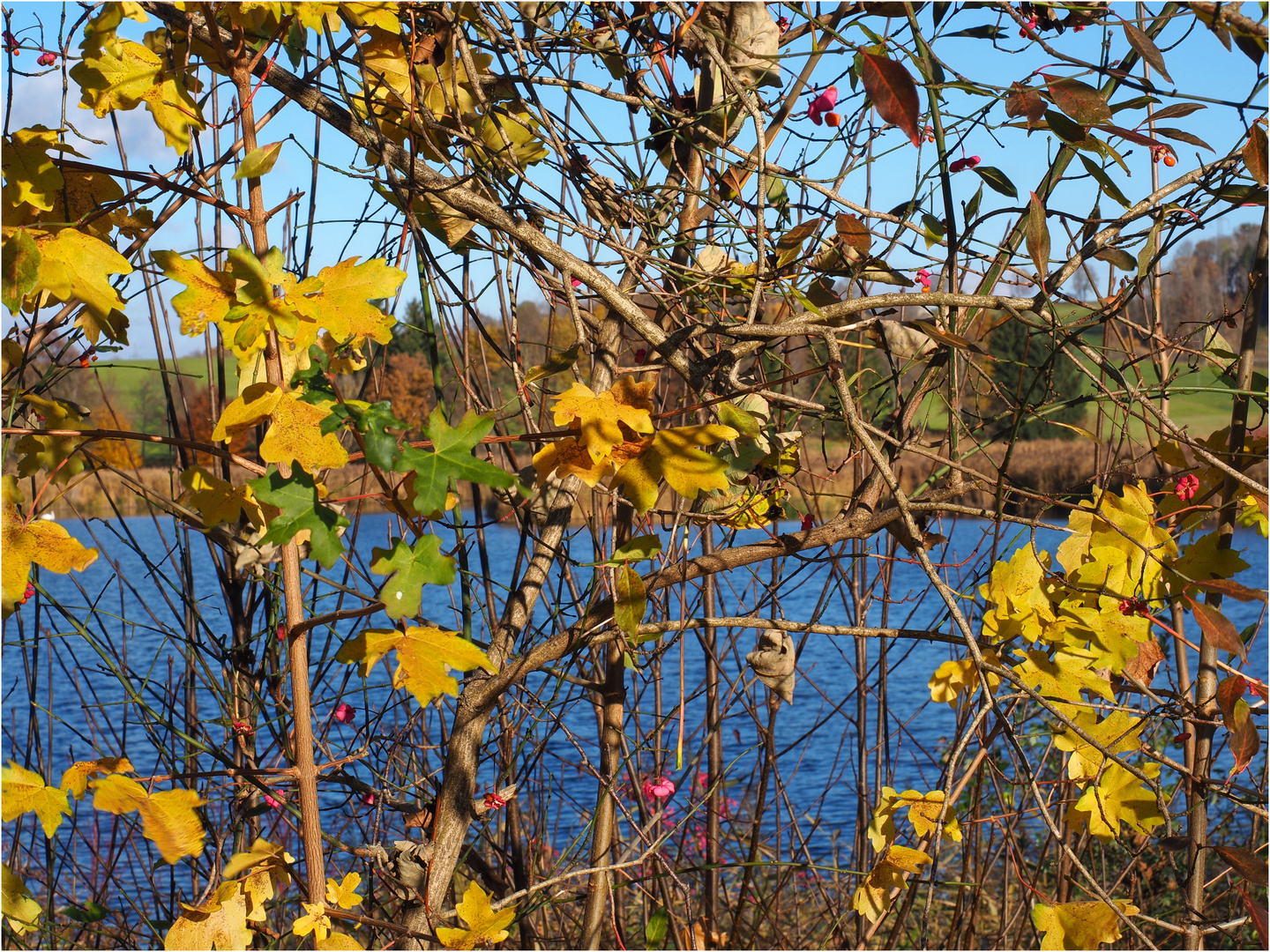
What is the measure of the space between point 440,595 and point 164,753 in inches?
134

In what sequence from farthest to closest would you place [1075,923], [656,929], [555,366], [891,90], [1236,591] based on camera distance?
[656,929] → [555,366] → [1075,923] → [1236,591] → [891,90]

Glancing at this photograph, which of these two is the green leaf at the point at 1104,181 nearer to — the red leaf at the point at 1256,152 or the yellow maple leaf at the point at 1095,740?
the red leaf at the point at 1256,152

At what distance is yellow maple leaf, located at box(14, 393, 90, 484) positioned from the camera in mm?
706

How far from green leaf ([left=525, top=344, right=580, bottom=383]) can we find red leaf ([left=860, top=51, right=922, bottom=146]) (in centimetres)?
42

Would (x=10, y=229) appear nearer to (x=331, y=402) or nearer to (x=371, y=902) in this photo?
(x=331, y=402)

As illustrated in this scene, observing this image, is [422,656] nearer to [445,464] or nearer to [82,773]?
[445,464]

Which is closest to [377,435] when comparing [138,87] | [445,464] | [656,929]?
[445,464]

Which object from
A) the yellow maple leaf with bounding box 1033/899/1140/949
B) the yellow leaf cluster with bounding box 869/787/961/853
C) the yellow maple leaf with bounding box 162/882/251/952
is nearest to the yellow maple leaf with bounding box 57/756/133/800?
the yellow maple leaf with bounding box 162/882/251/952

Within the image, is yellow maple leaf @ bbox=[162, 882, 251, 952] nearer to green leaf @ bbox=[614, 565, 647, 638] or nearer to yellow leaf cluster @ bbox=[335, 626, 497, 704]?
yellow leaf cluster @ bbox=[335, 626, 497, 704]

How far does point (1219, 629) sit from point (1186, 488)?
0.71ft

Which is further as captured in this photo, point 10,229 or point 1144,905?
point 1144,905

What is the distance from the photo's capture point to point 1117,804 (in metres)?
0.76

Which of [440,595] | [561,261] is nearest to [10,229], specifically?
[561,261]

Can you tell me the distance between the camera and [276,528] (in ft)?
1.72
